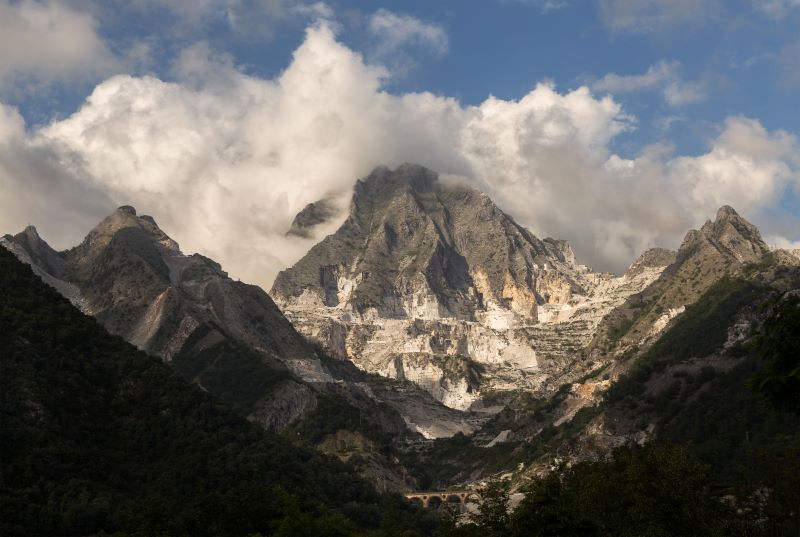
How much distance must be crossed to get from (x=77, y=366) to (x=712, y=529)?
509 feet

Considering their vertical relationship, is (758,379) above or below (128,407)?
below

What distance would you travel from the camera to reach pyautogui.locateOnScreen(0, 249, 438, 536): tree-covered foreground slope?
116 m

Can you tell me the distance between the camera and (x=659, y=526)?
73.3 m

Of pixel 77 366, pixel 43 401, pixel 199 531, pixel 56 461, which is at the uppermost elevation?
pixel 77 366

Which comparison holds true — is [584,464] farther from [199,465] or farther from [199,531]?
[199,465]

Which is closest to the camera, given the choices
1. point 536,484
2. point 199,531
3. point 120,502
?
point 536,484

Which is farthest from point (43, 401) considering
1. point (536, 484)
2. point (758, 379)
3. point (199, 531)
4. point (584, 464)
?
point (758, 379)

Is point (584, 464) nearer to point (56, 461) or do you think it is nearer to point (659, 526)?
point (659, 526)

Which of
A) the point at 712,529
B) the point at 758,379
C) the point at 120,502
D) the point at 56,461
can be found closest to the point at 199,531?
the point at 120,502

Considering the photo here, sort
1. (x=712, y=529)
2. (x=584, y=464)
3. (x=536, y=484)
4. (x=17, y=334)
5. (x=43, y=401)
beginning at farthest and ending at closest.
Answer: (x=17, y=334), (x=43, y=401), (x=584, y=464), (x=536, y=484), (x=712, y=529)

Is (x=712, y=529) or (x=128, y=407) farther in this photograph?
(x=128, y=407)

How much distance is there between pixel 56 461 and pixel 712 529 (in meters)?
122

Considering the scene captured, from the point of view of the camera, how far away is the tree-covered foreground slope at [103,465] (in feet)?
382

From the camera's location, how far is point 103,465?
164250 mm
